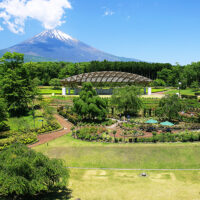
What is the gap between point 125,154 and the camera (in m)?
24.9

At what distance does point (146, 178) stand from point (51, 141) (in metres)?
15.0

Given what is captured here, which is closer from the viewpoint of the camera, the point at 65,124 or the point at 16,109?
the point at 65,124

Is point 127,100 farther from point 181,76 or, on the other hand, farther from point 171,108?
point 181,76

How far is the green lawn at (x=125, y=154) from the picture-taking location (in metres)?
22.4

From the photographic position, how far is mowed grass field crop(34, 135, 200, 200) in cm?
1658

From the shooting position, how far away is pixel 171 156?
24.0m

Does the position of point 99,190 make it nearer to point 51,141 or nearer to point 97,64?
point 51,141

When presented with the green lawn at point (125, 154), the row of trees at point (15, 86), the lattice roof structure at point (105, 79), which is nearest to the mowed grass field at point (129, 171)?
the green lawn at point (125, 154)

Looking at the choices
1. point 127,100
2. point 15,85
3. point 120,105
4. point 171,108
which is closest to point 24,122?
point 15,85

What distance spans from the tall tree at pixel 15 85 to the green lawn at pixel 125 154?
715 inches

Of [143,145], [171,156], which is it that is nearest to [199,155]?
[171,156]

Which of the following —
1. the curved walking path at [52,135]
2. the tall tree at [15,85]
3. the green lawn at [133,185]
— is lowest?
the green lawn at [133,185]

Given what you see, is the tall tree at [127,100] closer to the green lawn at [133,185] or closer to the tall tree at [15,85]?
the tall tree at [15,85]

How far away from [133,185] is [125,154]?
23.2 feet
